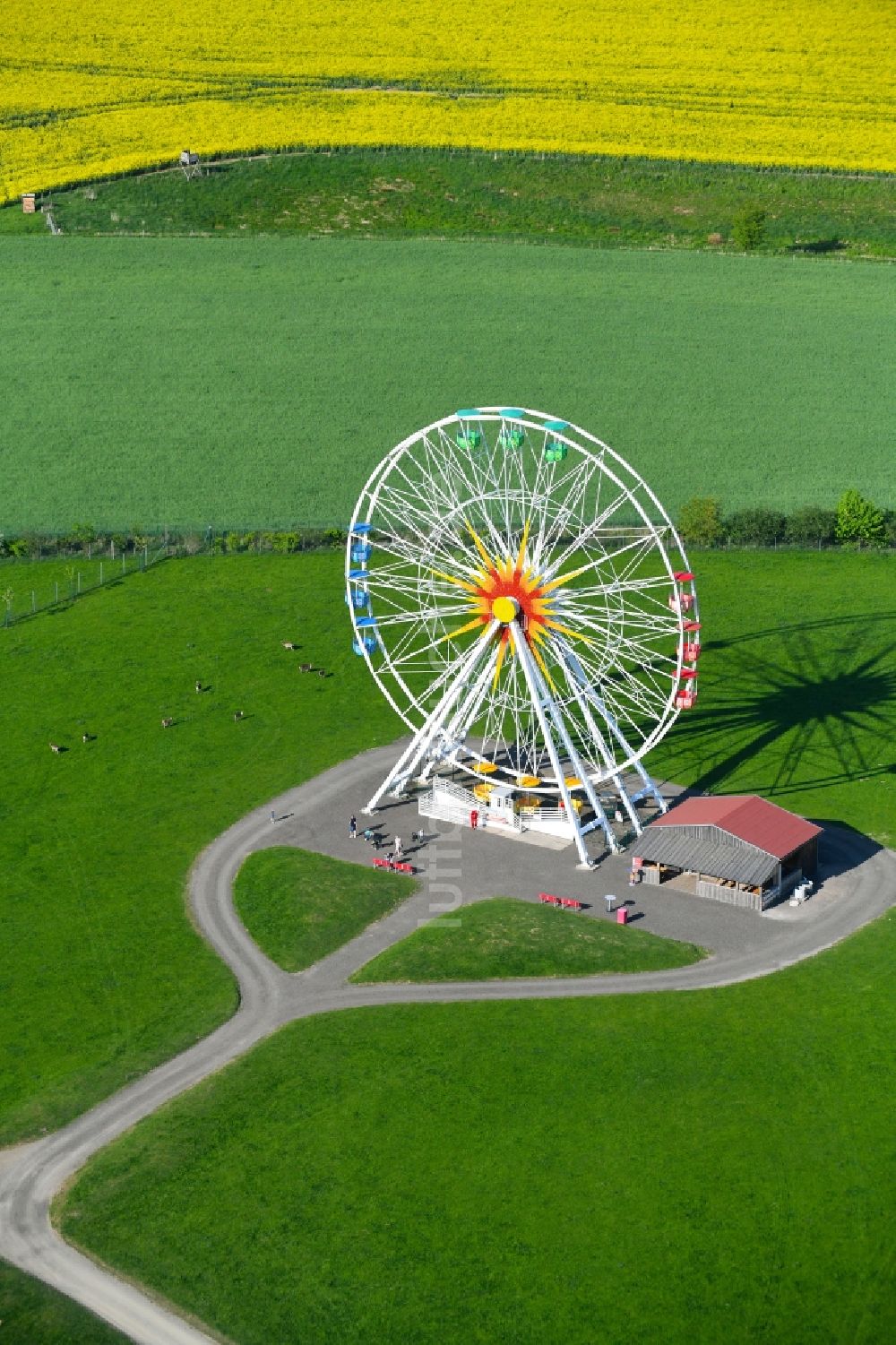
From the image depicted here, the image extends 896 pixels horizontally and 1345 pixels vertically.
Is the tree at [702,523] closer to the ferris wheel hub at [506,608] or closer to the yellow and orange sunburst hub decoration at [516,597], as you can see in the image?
the yellow and orange sunburst hub decoration at [516,597]

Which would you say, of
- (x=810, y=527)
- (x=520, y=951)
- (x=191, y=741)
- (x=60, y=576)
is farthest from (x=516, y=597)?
(x=810, y=527)

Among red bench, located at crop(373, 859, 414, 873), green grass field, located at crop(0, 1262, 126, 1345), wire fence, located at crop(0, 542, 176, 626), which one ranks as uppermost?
wire fence, located at crop(0, 542, 176, 626)

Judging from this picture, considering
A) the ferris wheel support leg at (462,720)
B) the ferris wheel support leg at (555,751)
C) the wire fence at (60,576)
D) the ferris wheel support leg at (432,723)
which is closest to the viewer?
the ferris wheel support leg at (555,751)

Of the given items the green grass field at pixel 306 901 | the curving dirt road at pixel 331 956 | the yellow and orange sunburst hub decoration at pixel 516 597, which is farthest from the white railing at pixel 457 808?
the yellow and orange sunburst hub decoration at pixel 516 597

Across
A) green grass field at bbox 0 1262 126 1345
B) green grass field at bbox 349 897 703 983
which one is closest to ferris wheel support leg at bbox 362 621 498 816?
green grass field at bbox 349 897 703 983

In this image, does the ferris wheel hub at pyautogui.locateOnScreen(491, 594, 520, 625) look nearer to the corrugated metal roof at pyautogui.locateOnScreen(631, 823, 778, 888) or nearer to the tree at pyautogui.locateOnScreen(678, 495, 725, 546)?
the corrugated metal roof at pyautogui.locateOnScreen(631, 823, 778, 888)

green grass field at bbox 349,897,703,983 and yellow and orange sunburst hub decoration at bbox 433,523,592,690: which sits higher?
yellow and orange sunburst hub decoration at bbox 433,523,592,690
